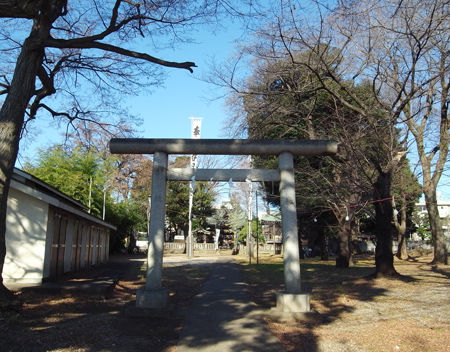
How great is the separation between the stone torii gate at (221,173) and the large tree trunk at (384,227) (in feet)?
15.6

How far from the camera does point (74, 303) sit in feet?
29.9

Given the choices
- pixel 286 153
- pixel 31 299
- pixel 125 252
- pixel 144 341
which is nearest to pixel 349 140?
pixel 286 153

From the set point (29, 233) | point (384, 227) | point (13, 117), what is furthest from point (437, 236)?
point (13, 117)

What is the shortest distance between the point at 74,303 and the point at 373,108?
11430 mm

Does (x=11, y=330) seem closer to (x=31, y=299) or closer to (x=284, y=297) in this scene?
(x=31, y=299)

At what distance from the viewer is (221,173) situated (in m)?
Result: 8.55

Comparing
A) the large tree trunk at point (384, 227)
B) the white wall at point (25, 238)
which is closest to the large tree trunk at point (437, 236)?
the large tree trunk at point (384, 227)

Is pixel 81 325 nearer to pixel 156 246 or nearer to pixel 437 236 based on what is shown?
pixel 156 246

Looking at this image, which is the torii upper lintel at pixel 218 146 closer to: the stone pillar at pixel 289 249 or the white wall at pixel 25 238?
the stone pillar at pixel 289 249

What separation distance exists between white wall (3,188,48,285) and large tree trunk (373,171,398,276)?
10.9m

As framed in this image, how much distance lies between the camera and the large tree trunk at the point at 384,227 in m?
12.2

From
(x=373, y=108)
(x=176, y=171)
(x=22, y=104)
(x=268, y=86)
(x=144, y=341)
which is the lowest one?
(x=144, y=341)

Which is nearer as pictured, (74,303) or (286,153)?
(286,153)

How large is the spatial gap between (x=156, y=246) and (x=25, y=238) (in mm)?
5797
